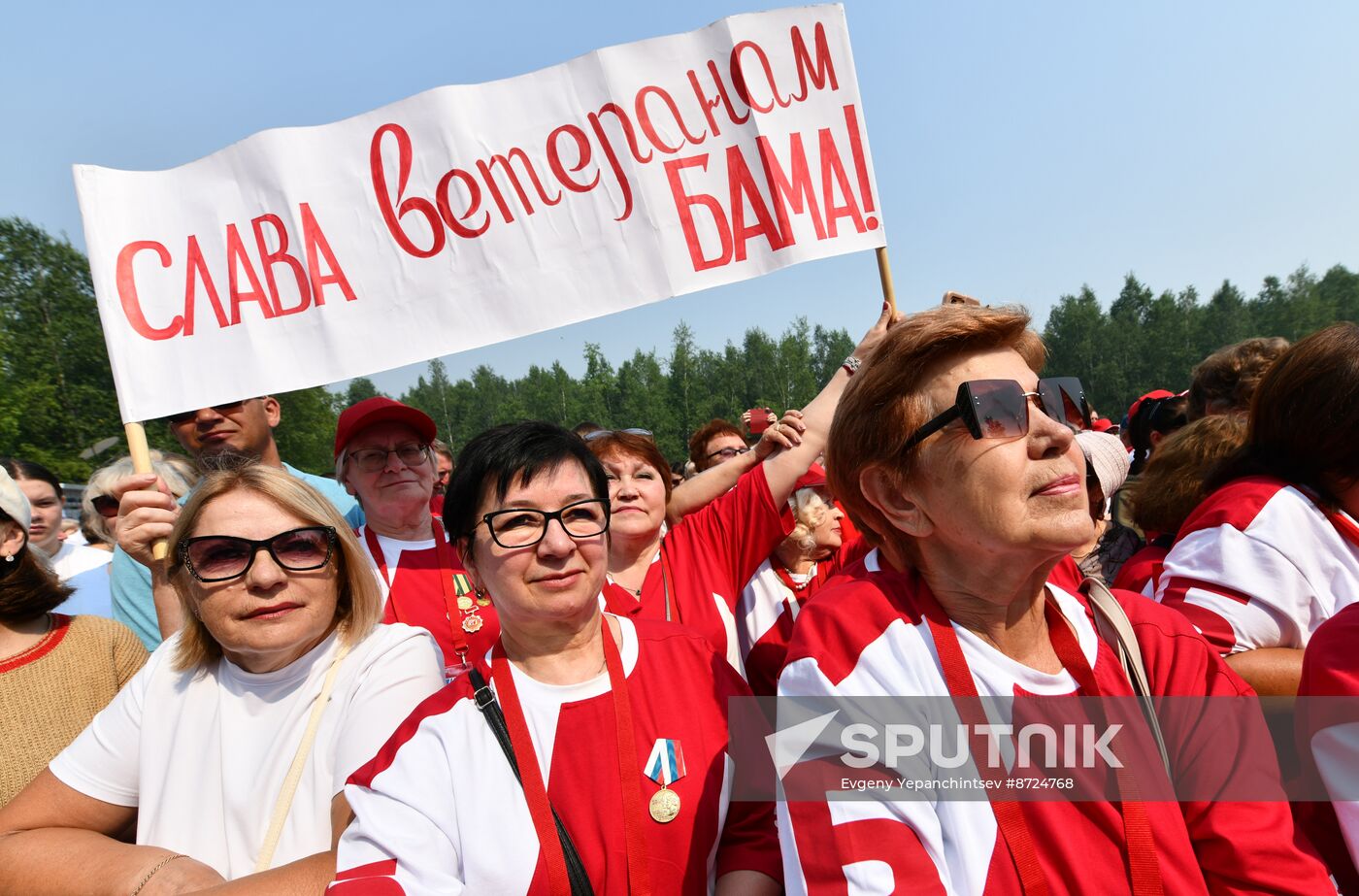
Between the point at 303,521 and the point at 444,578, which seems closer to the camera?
the point at 303,521

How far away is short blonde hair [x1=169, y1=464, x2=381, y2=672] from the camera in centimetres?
244

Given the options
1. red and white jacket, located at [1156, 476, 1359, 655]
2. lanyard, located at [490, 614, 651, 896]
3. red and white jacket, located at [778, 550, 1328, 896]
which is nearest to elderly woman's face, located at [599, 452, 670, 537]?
lanyard, located at [490, 614, 651, 896]

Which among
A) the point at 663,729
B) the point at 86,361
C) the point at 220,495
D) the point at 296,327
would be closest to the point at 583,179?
the point at 296,327

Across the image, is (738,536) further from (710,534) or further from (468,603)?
(468,603)

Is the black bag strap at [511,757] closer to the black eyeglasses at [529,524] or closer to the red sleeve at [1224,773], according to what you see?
the black eyeglasses at [529,524]

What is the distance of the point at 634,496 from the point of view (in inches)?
141

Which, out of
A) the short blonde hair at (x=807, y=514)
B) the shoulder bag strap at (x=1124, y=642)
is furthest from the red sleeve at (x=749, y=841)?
the short blonde hair at (x=807, y=514)

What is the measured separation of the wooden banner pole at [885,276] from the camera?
3549 mm

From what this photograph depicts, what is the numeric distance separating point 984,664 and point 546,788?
0.97 m

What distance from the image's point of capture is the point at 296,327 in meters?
3.48

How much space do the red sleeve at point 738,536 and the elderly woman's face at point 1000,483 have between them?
54.6 inches

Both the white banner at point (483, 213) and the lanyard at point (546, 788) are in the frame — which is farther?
the white banner at point (483, 213)

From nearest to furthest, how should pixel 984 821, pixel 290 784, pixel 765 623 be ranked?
pixel 984 821
pixel 290 784
pixel 765 623

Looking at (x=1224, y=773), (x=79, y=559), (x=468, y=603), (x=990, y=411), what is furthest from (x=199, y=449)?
(x=1224, y=773)
